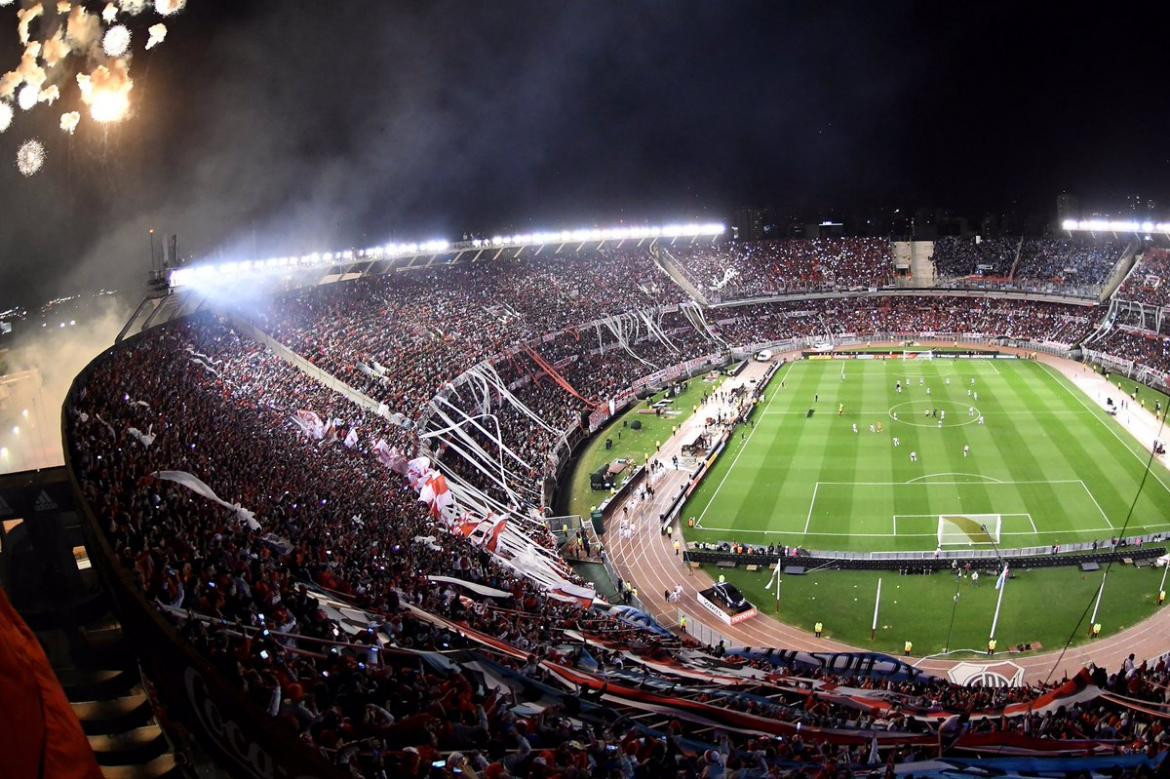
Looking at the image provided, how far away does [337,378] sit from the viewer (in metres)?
37.1

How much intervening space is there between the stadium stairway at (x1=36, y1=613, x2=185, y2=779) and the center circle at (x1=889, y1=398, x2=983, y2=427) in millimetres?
41751

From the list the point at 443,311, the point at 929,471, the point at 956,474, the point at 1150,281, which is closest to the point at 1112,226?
the point at 1150,281

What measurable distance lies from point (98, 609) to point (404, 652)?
8220 millimetres

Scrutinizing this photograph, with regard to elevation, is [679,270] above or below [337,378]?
above

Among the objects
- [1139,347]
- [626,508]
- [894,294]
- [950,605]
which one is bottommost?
[950,605]

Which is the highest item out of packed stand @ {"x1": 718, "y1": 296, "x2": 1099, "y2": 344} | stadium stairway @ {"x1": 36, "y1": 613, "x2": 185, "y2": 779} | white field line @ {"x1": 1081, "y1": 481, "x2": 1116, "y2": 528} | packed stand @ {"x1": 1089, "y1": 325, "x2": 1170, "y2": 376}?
packed stand @ {"x1": 718, "y1": 296, "x2": 1099, "y2": 344}

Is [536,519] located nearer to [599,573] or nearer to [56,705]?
[599,573]

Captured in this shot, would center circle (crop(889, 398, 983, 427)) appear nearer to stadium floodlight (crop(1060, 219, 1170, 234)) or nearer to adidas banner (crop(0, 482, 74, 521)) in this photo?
stadium floodlight (crop(1060, 219, 1170, 234))

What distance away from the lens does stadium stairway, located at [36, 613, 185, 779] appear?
43.9 feet

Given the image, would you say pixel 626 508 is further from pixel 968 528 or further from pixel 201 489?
pixel 201 489

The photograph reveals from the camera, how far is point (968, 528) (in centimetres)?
3325

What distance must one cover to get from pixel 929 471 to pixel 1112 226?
48477 mm

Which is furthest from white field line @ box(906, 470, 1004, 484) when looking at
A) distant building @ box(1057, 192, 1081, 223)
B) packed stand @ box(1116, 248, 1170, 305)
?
distant building @ box(1057, 192, 1081, 223)

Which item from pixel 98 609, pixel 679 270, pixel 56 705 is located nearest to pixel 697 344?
pixel 679 270
